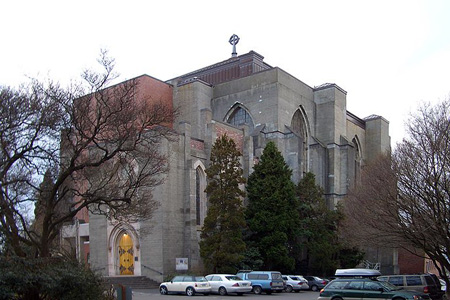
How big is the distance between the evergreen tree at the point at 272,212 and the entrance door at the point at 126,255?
9.04 m

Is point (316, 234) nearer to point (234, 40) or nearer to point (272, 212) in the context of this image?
point (272, 212)

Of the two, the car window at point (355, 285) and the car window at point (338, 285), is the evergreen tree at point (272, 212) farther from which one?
the car window at point (355, 285)

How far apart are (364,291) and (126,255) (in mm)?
24072

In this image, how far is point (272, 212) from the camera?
41219 millimetres

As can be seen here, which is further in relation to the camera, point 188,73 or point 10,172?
point 188,73

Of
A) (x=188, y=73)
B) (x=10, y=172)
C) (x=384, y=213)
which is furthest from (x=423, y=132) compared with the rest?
(x=188, y=73)

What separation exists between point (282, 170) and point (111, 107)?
26.0 metres

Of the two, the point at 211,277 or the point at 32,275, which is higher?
the point at 32,275

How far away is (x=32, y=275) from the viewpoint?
14500 mm

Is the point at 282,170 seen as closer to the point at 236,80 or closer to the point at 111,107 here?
the point at 236,80

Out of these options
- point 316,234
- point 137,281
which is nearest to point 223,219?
point 137,281

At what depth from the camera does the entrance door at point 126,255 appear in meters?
40.7

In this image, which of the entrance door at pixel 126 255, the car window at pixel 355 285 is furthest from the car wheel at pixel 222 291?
the entrance door at pixel 126 255

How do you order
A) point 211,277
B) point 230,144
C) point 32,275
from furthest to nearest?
1. point 230,144
2. point 211,277
3. point 32,275
